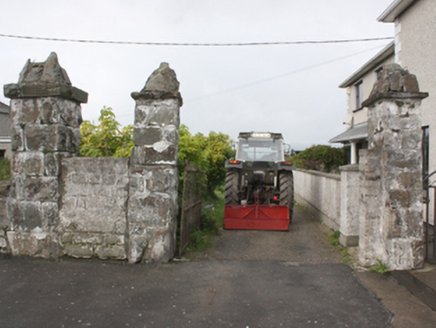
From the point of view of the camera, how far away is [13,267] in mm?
4441

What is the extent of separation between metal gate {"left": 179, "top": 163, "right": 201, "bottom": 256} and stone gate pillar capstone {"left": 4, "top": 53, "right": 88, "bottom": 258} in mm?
1794

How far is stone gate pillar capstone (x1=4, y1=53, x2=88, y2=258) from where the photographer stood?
4.81 m

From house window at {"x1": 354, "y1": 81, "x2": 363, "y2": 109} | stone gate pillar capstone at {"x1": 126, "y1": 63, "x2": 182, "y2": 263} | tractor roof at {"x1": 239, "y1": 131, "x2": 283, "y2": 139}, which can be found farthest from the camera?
house window at {"x1": 354, "y1": 81, "x2": 363, "y2": 109}

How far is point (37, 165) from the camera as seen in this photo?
482 centimetres

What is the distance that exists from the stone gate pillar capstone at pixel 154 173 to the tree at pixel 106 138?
43.1 inches

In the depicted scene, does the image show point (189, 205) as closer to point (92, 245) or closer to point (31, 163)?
point (92, 245)

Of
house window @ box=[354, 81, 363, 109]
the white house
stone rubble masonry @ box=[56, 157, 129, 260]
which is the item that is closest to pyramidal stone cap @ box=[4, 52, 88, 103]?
stone rubble masonry @ box=[56, 157, 129, 260]

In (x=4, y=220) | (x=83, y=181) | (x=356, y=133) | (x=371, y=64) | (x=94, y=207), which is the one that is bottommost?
(x=4, y=220)

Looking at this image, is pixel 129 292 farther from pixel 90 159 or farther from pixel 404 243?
pixel 404 243

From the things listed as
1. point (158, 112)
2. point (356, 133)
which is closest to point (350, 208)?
point (158, 112)

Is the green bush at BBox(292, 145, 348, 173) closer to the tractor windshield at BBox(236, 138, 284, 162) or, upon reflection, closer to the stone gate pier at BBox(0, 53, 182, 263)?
the tractor windshield at BBox(236, 138, 284, 162)

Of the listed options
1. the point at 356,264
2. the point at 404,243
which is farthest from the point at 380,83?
the point at 356,264

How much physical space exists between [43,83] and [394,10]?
914 cm

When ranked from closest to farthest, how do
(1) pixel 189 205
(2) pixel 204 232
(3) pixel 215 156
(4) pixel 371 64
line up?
(1) pixel 189 205 < (2) pixel 204 232 < (3) pixel 215 156 < (4) pixel 371 64
